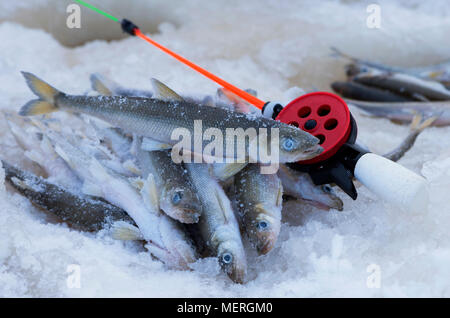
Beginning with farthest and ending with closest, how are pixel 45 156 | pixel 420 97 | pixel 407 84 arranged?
pixel 407 84, pixel 420 97, pixel 45 156

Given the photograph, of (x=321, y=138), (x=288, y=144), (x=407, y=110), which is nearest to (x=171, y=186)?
(x=288, y=144)

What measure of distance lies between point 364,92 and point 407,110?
52 centimetres

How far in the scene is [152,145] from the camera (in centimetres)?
190

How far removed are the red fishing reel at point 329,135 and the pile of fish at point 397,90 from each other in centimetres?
132

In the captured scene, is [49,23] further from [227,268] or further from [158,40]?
[227,268]

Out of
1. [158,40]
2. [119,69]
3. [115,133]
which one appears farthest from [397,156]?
[158,40]

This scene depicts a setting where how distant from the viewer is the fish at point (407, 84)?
10.5 feet

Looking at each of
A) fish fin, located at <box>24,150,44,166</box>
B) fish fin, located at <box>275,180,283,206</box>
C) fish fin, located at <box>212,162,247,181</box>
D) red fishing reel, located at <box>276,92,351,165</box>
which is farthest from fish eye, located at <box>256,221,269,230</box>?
fish fin, located at <box>24,150,44,166</box>

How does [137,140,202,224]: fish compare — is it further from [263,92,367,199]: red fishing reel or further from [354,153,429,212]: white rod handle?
A: [354,153,429,212]: white rod handle

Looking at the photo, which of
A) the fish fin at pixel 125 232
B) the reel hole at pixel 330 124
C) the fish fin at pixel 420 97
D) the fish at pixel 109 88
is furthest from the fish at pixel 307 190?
the fish fin at pixel 420 97

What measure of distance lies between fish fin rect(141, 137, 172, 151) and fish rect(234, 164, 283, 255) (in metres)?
0.34

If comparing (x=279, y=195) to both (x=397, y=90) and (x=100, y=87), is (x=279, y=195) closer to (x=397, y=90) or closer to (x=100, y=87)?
(x=100, y=87)

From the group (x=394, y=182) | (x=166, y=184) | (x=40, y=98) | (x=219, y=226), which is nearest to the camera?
(x=394, y=182)
